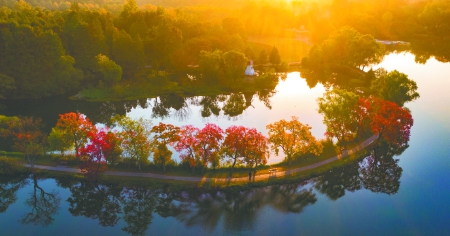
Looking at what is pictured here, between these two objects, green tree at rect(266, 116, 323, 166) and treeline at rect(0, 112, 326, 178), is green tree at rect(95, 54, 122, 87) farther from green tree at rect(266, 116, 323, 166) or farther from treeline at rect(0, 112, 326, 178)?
green tree at rect(266, 116, 323, 166)

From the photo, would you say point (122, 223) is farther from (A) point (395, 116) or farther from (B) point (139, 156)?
(A) point (395, 116)

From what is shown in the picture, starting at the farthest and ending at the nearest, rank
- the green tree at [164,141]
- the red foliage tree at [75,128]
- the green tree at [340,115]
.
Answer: the green tree at [340,115] → the red foliage tree at [75,128] → the green tree at [164,141]

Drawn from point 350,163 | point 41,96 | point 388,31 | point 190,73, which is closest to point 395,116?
point 350,163

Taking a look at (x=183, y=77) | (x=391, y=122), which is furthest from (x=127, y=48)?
(x=391, y=122)

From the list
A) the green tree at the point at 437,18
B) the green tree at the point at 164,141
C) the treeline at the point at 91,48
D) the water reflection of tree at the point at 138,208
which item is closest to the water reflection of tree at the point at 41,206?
the water reflection of tree at the point at 138,208

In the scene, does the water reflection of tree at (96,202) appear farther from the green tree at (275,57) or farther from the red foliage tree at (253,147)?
the green tree at (275,57)

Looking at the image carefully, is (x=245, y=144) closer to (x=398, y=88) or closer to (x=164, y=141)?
(x=164, y=141)

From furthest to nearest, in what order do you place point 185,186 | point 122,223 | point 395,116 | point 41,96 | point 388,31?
point 388,31, point 41,96, point 395,116, point 185,186, point 122,223
